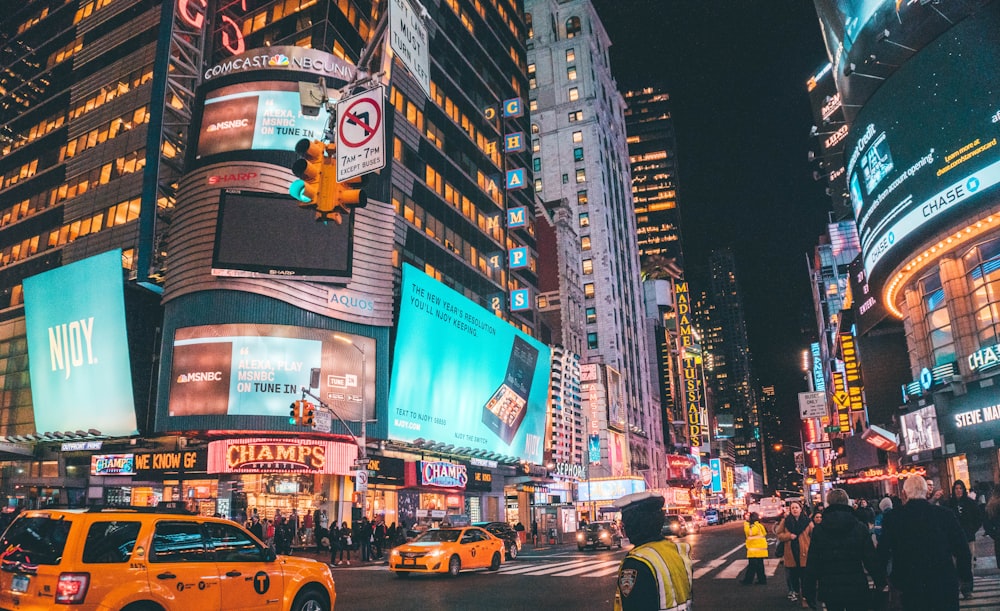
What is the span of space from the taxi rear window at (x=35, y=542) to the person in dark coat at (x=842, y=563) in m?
7.94

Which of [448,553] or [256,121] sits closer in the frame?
[448,553]

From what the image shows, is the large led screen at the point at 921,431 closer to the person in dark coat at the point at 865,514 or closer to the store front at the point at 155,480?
the person in dark coat at the point at 865,514

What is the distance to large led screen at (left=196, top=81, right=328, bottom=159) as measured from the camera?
39.1m

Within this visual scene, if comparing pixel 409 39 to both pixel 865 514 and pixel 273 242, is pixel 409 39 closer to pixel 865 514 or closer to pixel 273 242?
pixel 865 514

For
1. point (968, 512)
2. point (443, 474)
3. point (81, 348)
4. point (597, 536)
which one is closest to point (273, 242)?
point (81, 348)

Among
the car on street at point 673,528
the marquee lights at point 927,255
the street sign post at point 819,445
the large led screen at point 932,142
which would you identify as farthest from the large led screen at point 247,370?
the street sign post at point 819,445

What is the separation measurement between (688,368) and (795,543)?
13183 cm

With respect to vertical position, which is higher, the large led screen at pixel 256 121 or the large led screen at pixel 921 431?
the large led screen at pixel 256 121

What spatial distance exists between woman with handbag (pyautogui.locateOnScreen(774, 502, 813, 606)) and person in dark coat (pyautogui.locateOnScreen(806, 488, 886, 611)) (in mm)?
7088

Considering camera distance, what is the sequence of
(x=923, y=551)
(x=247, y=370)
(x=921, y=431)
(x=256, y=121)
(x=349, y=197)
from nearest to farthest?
1. (x=923, y=551)
2. (x=349, y=197)
3. (x=247, y=370)
4. (x=921, y=431)
5. (x=256, y=121)

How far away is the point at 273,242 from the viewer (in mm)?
37500

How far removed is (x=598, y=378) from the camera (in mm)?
80625

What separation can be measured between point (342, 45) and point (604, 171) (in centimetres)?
6546

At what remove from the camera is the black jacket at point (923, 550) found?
21.0 feet
